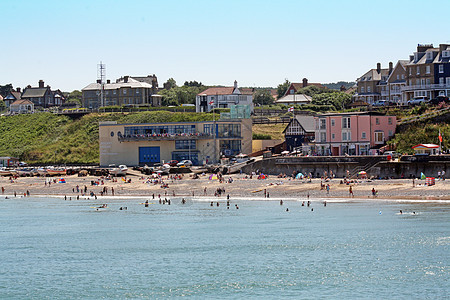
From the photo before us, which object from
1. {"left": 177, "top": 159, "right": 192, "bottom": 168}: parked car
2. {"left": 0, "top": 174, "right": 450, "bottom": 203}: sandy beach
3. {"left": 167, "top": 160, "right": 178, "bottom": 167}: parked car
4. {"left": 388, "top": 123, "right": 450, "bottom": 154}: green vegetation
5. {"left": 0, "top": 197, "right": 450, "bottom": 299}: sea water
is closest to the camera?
{"left": 0, "top": 197, "right": 450, "bottom": 299}: sea water

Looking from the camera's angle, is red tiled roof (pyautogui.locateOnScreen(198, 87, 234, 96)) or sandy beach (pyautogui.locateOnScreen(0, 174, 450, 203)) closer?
sandy beach (pyautogui.locateOnScreen(0, 174, 450, 203))

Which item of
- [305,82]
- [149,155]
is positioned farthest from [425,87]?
[305,82]

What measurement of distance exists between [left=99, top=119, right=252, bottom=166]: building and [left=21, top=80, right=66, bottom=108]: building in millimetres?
63680

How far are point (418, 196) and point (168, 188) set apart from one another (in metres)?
28.7

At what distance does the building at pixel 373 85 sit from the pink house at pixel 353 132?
133ft

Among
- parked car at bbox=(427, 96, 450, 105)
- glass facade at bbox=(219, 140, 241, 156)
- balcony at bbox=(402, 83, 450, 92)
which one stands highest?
balcony at bbox=(402, 83, 450, 92)

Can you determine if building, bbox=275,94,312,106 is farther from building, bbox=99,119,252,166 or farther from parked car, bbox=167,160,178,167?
parked car, bbox=167,160,178,167

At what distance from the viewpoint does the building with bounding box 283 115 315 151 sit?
309ft

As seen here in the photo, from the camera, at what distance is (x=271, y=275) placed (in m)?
40.2

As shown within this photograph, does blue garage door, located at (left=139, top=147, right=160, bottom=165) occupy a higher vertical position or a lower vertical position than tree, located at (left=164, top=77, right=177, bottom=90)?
lower

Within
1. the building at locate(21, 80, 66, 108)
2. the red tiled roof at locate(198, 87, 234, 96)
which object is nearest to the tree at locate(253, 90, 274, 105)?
the red tiled roof at locate(198, 87, 234, 96)

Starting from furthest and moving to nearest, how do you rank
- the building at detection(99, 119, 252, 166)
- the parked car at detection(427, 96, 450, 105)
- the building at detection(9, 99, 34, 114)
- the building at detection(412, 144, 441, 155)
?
the building at detection(9, 99, 34, 114) → the building at detection(99, 119, 252, 166) → the parked car at detection(427, 96, 450, 105) → the building at detection(412, 144, 441, 155)

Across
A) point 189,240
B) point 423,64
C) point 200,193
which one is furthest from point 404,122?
point 189,240

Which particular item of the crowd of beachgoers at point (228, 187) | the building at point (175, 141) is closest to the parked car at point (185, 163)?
the building at point (175, 141)
